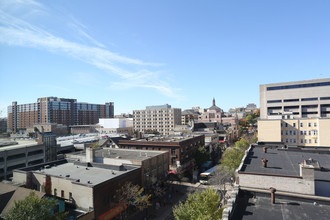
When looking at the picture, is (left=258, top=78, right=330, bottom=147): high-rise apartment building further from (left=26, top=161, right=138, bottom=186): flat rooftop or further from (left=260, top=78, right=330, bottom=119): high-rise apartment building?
(left=26, top=161, right=138, bottom=186): flat rooftop

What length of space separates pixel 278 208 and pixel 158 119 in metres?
117

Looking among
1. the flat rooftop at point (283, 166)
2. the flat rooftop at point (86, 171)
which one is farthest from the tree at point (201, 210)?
the flat rooftop at point (86, 171)

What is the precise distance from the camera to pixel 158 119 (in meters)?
132

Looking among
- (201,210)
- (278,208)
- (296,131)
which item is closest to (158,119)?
(296,131)

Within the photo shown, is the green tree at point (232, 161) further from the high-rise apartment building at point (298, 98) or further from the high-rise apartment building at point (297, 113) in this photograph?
the high-rise apartment building at point (298, 98)

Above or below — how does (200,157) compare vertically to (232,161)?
below

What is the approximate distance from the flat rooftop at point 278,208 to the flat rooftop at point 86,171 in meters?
19.5

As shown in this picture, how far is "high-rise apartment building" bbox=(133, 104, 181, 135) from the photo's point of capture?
12801 cm

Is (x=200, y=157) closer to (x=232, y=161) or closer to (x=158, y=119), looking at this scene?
(x=232, y=161)

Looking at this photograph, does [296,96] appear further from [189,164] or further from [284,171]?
[284,171]

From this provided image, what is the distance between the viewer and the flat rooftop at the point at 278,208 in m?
14.1

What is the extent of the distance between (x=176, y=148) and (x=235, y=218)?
38.5m

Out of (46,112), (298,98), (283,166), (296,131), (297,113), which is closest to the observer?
(283,166)

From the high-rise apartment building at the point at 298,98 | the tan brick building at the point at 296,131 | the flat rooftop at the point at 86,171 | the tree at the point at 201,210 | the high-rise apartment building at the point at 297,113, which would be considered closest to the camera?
the tree at the point at 201,210
